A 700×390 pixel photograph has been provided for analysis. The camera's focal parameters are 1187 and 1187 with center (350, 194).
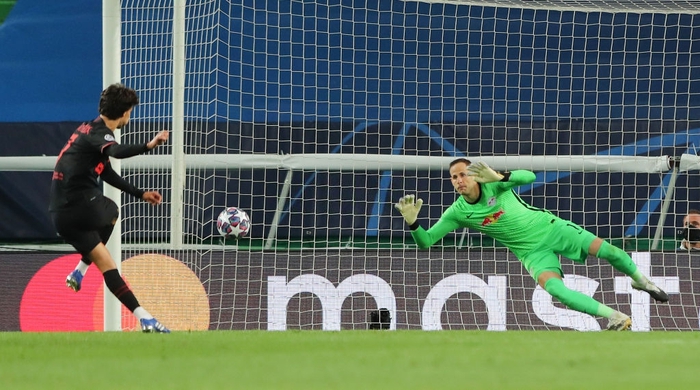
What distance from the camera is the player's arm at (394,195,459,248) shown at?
1072 centimetres

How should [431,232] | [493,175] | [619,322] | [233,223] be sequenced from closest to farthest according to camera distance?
[619,322] → [493,175] → [431,232] → [233,223]

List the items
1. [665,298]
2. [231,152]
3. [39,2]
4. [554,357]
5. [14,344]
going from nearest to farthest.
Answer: [554,357], [14,344], [665,298], [231,152], [39,2]

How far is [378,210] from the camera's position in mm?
13445

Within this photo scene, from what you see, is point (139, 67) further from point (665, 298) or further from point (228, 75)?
point (665, 298)

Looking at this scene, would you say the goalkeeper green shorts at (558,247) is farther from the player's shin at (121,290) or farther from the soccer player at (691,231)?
the player's shin at (121,290)

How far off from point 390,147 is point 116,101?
530 centimetres

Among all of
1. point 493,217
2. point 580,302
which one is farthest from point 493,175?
point 580,302

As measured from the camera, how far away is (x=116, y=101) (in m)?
8.62

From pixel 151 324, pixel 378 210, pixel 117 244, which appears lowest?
pixel 151 324

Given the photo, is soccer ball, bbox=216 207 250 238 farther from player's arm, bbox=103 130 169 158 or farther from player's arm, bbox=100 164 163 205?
player's arm, bbox=103 130 169 158

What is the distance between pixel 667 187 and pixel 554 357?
745 cm

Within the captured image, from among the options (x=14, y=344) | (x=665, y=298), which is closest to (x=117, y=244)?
(x=14, y=344)

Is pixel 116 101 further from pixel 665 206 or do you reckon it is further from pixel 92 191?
pixel 665 206

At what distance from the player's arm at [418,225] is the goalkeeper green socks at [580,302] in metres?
1.18
